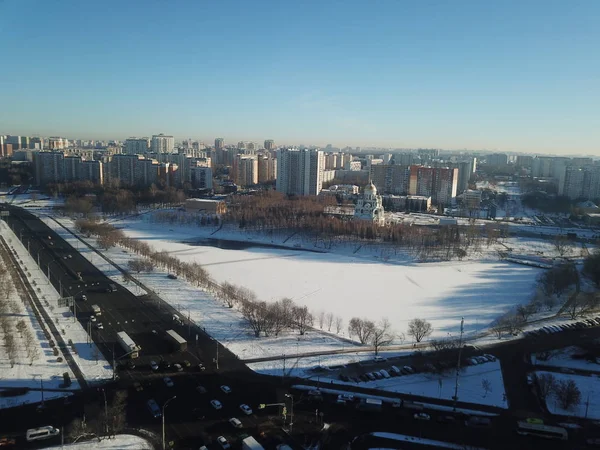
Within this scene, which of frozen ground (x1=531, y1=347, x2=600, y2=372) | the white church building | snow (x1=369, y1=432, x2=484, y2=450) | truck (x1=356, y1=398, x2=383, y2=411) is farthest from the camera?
the white church building

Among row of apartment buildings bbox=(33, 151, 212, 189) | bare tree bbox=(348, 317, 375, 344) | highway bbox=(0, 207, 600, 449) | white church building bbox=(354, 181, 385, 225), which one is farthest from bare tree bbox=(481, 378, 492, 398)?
row of apartment buildings bbox=(33, 151, 212, 189)

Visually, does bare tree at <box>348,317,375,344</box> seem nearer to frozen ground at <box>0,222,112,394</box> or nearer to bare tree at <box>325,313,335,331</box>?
bare tree at <box>325,313,335,331</box>

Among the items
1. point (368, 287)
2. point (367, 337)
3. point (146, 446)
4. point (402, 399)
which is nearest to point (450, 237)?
point (368, 287)

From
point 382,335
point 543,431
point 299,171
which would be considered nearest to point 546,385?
point 543,431

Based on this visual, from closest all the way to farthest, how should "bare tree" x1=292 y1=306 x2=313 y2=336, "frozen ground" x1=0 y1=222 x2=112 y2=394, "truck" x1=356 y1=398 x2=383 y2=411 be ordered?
"truck" x1=356 y1=398 x2=383 y2=411 < "frozen ground" x1=0 y1=222 x2=112 y2=394 < "bare tree" x1=292 y1=306 x2=313 y2=336

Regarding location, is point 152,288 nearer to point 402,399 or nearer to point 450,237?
point 402,399
